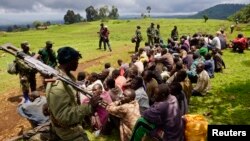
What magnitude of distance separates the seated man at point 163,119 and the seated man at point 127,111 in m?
1.03

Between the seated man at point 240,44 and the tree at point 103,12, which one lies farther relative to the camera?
Answer: the tree at point 103,12

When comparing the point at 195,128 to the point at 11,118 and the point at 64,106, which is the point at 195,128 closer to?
the point at 64,106

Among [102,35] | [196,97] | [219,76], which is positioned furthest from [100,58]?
[196,97]

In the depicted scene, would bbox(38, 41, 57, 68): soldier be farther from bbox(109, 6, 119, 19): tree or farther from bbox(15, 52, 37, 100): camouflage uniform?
bbox(109, 6, 119, 19): tree

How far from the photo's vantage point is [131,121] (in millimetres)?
8438

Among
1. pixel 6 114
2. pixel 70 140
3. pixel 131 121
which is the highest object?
pixel 70 140

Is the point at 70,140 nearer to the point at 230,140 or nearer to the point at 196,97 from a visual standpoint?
the point at 230,140

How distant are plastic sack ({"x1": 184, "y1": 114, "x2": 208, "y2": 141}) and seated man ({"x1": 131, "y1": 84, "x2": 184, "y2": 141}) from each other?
35 centimetres

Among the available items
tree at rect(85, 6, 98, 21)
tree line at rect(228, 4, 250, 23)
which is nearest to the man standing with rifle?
tree line at rect(228, 4, 250, 23)

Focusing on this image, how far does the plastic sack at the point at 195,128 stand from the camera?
25.3 ft

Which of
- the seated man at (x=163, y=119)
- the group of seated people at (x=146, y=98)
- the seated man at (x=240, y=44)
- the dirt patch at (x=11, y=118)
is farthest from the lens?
the seated man at (x=240, y=44)

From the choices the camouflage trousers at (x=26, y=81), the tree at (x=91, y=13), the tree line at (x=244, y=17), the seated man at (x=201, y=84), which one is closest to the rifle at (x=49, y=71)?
the camouflage trousers at (x=26, y=81)

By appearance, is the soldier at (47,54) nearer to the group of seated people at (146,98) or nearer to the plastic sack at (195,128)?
the group of seated people at (146,98)

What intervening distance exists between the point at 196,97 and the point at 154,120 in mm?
6416
